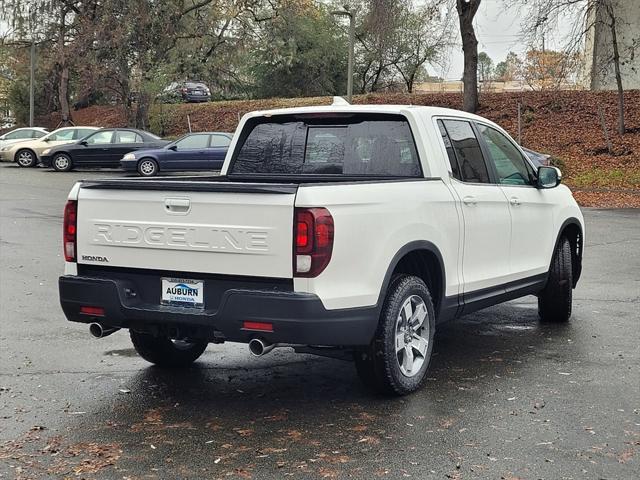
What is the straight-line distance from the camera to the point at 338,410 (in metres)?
5.45

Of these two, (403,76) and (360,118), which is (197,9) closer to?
(403,76)

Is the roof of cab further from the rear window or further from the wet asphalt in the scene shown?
the wet asphalt

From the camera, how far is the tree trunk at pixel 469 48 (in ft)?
96.3

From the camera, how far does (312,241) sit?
4.94 metres

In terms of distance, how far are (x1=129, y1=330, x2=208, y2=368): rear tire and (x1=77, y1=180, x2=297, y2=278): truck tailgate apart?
962 mm

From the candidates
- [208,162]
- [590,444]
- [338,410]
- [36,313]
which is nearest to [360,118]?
[338,410]

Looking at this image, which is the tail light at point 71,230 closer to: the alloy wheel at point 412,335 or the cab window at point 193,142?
the alloy wheel at point 412,335

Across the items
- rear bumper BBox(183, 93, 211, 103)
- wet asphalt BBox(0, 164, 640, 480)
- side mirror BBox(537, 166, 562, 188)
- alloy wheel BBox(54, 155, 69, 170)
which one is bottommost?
wet asphalt BBox(0, 164, 640, 480)

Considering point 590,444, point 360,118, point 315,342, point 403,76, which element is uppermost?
point 403,76

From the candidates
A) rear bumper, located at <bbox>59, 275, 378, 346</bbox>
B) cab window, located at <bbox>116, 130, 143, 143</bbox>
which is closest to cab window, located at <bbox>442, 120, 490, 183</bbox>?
rear bumper, located at <bbox>59, 275, 378, 346</bbox>

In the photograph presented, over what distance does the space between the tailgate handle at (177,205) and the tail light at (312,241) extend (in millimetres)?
726

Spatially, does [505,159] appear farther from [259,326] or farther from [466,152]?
[259,326]

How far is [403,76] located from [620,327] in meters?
41.9

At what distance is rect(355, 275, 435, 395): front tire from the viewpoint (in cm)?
546
